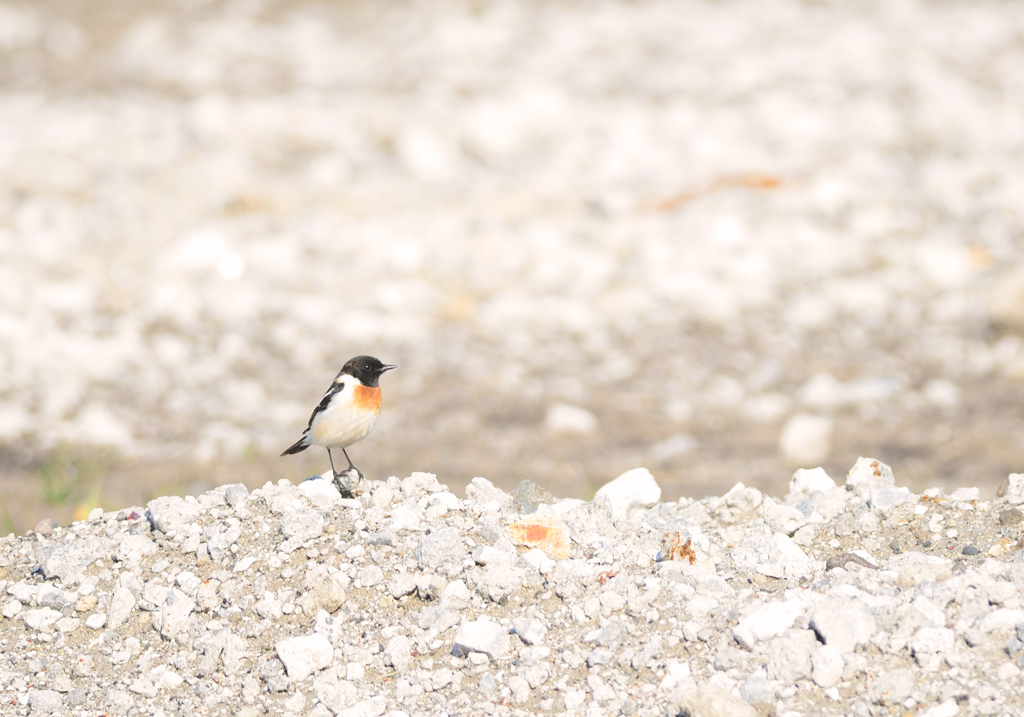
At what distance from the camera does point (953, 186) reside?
935cm

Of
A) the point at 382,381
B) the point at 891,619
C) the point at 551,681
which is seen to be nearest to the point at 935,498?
the point at 891,619

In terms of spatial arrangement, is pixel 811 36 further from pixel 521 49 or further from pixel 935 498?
pixel 935 498

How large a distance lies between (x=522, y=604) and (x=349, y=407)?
115 centimetres

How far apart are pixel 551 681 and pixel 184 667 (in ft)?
4.35

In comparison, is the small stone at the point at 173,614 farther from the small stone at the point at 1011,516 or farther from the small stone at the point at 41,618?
the small stone at the point at 1011,516

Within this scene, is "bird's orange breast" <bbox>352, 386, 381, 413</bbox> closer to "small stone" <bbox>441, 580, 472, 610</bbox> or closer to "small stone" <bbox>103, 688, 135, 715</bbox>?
"small stone" <bbox>441, 580, 472, 610</bbox>

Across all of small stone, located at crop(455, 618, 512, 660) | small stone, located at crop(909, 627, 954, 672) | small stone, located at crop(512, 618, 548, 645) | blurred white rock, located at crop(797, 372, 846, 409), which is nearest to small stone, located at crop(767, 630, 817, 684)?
small stone, located at crop(909, 627, 954, 672)

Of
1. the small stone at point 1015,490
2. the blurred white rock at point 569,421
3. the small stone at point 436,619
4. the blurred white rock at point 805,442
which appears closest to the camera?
the small stone at point 436,619

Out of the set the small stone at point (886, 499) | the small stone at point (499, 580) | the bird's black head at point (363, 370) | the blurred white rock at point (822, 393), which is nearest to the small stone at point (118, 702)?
the small stone at point (499, 580)

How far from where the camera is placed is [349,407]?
422cm

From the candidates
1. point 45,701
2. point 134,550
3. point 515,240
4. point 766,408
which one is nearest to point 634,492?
point 134,550

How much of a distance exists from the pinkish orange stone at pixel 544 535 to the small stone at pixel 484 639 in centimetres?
46

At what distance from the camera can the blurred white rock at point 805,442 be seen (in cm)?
640

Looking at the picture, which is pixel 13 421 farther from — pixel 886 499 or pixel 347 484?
pixel 886 499
